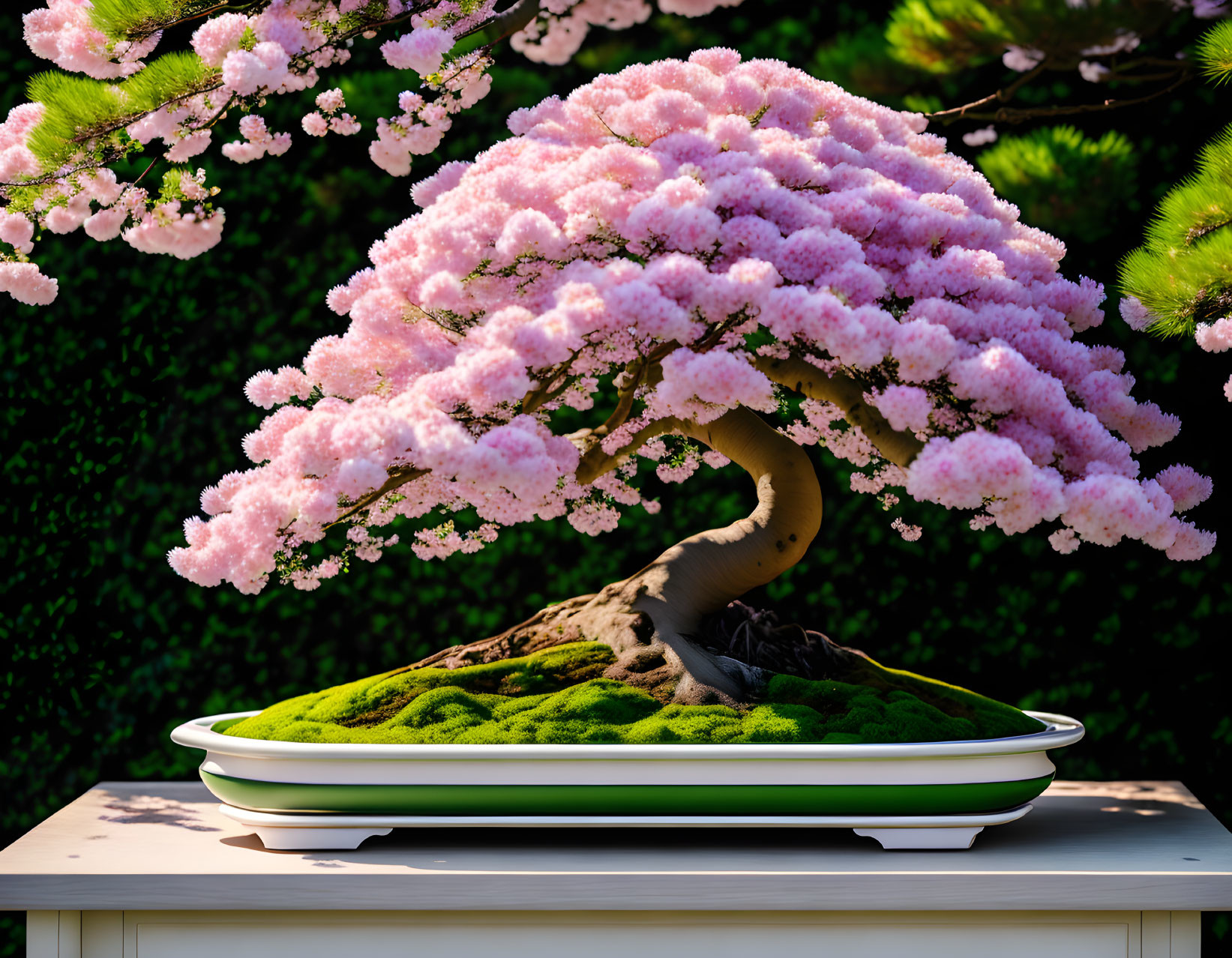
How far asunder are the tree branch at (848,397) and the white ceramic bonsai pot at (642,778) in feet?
1.41

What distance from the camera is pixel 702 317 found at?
1332 millimetres

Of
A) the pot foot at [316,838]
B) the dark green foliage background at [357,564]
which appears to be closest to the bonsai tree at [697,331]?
the pot foot at [316,838]

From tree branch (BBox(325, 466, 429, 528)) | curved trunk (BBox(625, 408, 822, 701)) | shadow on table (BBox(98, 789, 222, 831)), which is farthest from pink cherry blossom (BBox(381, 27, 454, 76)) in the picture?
shadow on table (BBox(98, 789, 222, 831))

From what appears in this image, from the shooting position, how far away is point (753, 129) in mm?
1527

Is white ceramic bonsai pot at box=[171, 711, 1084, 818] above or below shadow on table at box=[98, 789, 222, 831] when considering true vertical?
above

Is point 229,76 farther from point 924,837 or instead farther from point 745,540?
point 924,837

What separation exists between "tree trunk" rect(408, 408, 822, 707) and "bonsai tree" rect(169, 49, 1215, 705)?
0.16 feet

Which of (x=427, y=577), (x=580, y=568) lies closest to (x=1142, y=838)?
(x=580, y=568)

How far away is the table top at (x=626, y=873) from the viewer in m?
1.30

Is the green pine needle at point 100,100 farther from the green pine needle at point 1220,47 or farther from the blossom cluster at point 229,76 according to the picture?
the green pine needle at point 1220,47

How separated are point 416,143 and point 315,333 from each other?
2.65 ft

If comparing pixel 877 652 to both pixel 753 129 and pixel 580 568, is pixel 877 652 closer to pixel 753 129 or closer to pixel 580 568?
pixel 580 568

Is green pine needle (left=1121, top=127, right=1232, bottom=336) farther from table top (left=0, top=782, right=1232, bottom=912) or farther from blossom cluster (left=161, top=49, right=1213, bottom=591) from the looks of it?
table top (left=0, top=782, right=1232, bottom=912)

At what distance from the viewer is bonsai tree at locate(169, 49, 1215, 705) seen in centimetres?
125
